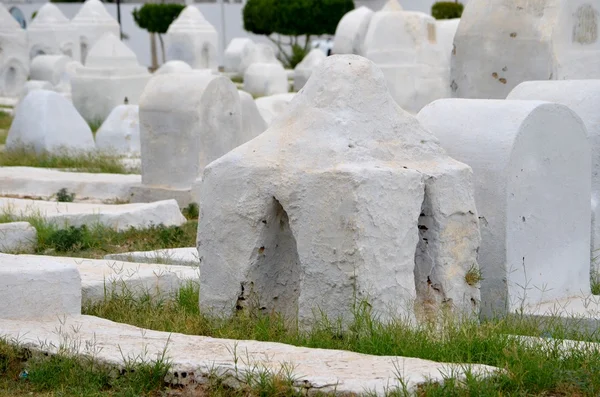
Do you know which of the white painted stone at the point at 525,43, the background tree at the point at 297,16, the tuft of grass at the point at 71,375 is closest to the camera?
the tuft of grass at the point at 71,375

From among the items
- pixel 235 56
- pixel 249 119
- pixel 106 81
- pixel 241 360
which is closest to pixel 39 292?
pixel 241 360

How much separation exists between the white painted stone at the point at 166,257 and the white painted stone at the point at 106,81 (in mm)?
10569

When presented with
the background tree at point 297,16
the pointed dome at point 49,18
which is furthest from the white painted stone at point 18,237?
the background tree at point 297,16

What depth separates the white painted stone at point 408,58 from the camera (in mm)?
16922

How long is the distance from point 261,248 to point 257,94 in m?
19.1

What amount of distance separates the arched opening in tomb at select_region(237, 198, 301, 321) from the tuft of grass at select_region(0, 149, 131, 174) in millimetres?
7024

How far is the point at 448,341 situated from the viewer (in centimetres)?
429

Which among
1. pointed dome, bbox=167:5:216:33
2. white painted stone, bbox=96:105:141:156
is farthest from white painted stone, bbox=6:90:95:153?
pointed dome, bbox=167:5:216:33

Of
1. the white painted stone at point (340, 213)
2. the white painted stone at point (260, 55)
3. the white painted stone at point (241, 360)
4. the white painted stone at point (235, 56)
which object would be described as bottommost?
the white painted stone at point (235, 56)

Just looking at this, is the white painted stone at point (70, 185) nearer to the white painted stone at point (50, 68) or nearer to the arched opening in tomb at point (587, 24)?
the arched opening in tomb at point (587, 24)

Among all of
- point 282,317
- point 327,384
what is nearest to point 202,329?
point 282,317

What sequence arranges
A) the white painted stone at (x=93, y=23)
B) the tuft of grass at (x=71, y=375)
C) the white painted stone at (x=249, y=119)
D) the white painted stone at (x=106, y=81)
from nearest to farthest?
1. the tuft of grass at (x=71, y=375)
2. the white painted stone at (x=249, y=119)
3. the white painted stone at (x=106, y=81)
4. the white painted stone at (x=93, y=23)

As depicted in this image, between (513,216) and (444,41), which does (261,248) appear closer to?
(513,216)

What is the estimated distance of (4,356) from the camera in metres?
4.52
